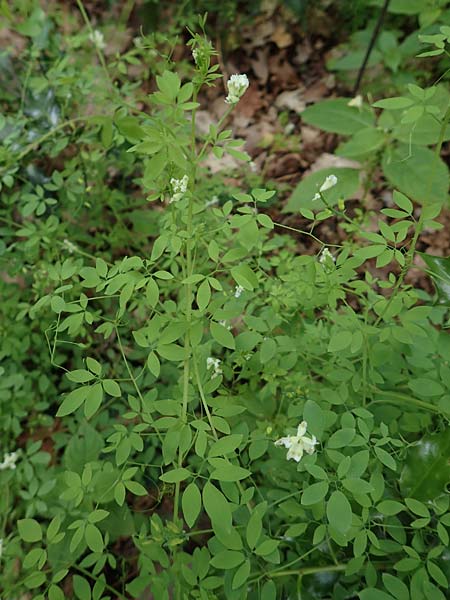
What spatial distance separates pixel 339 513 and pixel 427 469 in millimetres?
301

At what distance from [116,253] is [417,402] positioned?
139 cm

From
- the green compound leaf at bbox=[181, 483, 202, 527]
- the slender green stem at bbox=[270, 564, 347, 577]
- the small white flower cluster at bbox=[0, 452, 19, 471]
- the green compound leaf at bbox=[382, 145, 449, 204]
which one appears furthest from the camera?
the green compound leaf at bbox=[382, 145, 449, 204]

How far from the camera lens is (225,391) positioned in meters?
1.11

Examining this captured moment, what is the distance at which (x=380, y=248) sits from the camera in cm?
96

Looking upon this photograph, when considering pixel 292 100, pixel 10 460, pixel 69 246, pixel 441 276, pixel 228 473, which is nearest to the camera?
pixel 228 473

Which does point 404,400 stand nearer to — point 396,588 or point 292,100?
point 396,588

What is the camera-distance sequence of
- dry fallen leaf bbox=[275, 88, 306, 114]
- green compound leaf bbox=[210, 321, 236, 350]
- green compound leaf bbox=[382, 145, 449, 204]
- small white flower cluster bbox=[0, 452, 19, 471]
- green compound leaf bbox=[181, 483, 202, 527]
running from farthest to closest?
dry fallen leaf bbox=[275, 88, 306, 114], green compound leaf bbox=[382, 145, 449, 204], small white flower cluster bbox=[0, 452, 19, 471], green compound leaf bbox=[210, 321, 236, 350], green compound leaf bbox=[181, 483, 202, 527]

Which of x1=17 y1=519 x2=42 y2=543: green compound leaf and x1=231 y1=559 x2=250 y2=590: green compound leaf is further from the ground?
x1=17 y1=519 x2=42 y2=543: green compound leaf

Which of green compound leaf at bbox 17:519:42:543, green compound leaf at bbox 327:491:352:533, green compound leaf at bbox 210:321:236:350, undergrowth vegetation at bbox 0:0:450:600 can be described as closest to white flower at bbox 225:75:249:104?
undergrowth vegetation at bbox 0:0:450:600

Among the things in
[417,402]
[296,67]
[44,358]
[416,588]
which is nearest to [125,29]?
[296,67]

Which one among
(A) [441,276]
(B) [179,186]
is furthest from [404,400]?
(B) [179,186]

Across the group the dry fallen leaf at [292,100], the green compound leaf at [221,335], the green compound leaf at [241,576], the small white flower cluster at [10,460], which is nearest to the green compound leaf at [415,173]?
the dry fallen leaf at [292,100]

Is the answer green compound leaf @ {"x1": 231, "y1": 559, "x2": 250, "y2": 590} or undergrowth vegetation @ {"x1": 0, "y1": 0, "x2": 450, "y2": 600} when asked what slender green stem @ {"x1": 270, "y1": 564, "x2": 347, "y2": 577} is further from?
green compound leaf @ {"x1": 231, "y1": 559, "x2": 250, "y2": 590}

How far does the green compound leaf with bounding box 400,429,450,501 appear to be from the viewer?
1.01m
